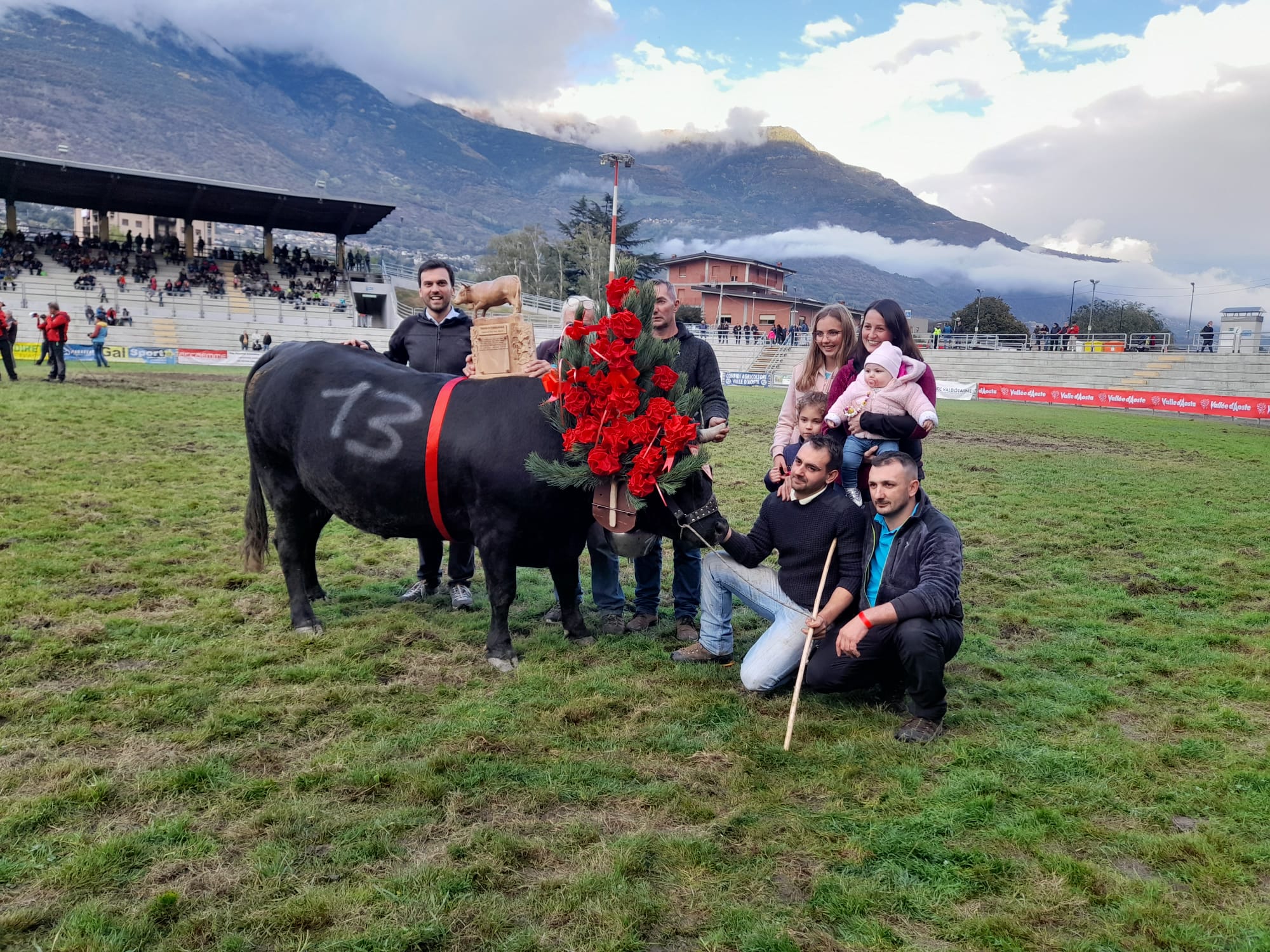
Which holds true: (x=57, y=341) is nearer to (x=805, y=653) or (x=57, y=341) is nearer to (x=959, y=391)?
(x=805, y=653)

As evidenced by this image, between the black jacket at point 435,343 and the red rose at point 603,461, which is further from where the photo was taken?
the black jacket at point 435,343

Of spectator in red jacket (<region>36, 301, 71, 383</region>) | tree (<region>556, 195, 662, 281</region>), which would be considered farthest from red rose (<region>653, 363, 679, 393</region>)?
tree (<region>556, 195, 662, 281</region>)

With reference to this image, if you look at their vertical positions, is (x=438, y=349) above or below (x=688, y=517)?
above

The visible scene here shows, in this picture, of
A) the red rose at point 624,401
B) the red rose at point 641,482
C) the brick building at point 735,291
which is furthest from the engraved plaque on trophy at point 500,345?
the brick building at point 735,291

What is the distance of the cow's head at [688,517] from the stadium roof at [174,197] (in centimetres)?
4095

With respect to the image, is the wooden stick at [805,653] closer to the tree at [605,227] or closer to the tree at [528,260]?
the tree at [605,227]

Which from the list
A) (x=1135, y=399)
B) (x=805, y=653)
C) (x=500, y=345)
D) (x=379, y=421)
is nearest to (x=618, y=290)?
(x=500, y=345)

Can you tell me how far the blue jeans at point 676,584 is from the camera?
5.66 metres

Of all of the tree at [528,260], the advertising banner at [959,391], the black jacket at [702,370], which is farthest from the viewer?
the tree at [528,260]

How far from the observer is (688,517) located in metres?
4.62

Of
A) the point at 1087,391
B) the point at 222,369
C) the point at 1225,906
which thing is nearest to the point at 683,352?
the point at 1225,906

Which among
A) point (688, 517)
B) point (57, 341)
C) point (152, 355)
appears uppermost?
point (152, 355)

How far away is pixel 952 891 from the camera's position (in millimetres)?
2760

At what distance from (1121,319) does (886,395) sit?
89.2 m
